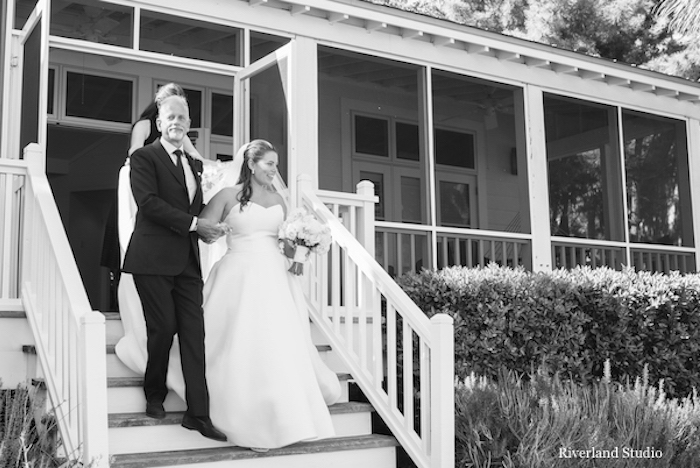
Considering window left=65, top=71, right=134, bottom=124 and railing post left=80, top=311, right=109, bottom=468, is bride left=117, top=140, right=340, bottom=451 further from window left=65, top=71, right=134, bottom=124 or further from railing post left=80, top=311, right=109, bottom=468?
window left=65, top=71, right=134, bottom=124

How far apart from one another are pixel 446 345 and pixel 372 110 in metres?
8.41

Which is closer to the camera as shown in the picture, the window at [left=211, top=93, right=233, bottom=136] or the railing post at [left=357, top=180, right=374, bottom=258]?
the railing post at [left=357, top=180, right=374, bottom=258]

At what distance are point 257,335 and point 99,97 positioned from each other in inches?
245

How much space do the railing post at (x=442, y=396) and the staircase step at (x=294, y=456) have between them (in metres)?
0.41

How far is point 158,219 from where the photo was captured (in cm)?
466

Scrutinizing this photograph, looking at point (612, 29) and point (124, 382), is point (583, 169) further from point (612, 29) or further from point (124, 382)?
point (124, 382)

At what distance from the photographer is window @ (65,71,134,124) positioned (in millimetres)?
9922

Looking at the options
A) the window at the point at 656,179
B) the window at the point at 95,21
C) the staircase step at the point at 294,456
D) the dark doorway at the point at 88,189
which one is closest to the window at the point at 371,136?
the dark doorway at the point at 88,189

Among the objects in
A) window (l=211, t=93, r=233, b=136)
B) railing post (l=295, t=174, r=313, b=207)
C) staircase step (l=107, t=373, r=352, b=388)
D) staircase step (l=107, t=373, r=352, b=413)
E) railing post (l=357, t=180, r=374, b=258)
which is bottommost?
staircase step (l=107, t=373, r=352, b=413)

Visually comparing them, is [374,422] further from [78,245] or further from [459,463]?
[78,245]

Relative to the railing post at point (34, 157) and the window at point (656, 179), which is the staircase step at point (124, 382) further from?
the window at point (656, 179)

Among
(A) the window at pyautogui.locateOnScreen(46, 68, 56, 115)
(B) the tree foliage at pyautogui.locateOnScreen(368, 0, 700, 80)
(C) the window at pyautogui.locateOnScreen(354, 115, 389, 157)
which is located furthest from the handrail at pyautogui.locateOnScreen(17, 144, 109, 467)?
(B) the tree foliage at pyautogui.locateOnScreen(368, 0, 700, 80)

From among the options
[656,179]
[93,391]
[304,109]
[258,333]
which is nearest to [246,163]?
[258,333]

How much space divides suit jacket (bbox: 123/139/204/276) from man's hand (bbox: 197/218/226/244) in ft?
0.21
